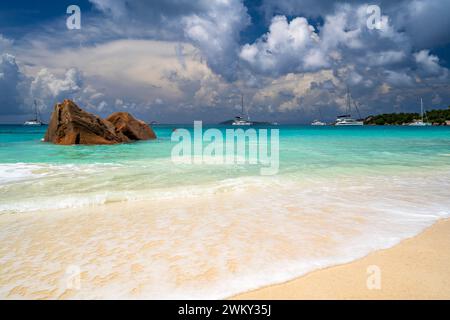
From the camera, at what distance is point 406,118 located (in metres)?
136

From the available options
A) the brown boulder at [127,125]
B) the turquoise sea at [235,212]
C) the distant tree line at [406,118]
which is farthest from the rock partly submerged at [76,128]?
the distant tree line at [406,118]

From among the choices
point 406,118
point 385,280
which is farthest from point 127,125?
point 406,118

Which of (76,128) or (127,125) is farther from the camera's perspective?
(127,125)

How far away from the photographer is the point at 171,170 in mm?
10297

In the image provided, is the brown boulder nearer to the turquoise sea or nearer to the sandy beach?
the turquoise sea

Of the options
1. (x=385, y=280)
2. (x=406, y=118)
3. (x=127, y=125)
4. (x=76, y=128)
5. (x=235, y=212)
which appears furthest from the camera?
(x=406, y=118)

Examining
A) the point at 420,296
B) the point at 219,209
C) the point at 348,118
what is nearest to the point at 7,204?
the point at 219,209

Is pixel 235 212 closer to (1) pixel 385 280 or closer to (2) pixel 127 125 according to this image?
(1) pixel 385 280

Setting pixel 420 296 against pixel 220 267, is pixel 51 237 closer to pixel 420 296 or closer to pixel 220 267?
pixel 220 267

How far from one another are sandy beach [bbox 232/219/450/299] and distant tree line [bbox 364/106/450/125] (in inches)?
5409

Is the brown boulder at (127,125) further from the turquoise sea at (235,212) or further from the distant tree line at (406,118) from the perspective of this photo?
the distant tree line at (406,118)

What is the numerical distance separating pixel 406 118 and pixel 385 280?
512 feet

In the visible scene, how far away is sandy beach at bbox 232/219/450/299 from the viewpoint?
2.71 m

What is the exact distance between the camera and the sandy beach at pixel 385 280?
107 inches
